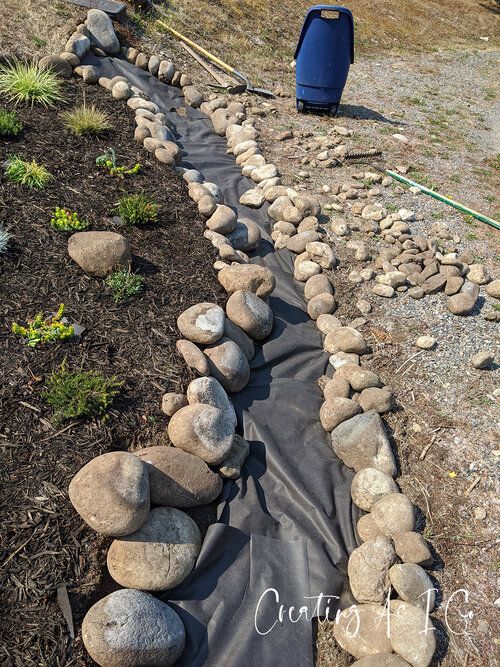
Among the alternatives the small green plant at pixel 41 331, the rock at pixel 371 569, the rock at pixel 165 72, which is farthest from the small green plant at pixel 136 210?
the rock at pixel 165 72

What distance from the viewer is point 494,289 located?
17.8 feet

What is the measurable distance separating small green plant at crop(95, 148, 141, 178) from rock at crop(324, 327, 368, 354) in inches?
119

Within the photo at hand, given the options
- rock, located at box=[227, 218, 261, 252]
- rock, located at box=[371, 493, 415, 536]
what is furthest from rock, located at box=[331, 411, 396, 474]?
rock, located at box=[227, 218, 261, 252]

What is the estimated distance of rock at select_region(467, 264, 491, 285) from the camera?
5559 mm

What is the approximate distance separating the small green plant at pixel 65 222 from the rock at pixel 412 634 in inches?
158

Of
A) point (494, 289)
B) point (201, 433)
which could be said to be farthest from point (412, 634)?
point (494, 289)

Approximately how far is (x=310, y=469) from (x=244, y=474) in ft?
1.67

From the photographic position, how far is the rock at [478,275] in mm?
5559

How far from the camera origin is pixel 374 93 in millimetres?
10672

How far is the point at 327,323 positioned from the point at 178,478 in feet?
7.77

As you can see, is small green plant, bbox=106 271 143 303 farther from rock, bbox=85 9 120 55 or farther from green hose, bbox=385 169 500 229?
rock, bbox=85 9 120 55

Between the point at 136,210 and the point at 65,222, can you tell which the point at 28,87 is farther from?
the point at 65,222

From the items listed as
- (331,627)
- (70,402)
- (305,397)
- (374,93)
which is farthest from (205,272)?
(374,93)

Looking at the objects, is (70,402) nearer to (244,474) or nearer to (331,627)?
(244,474)
